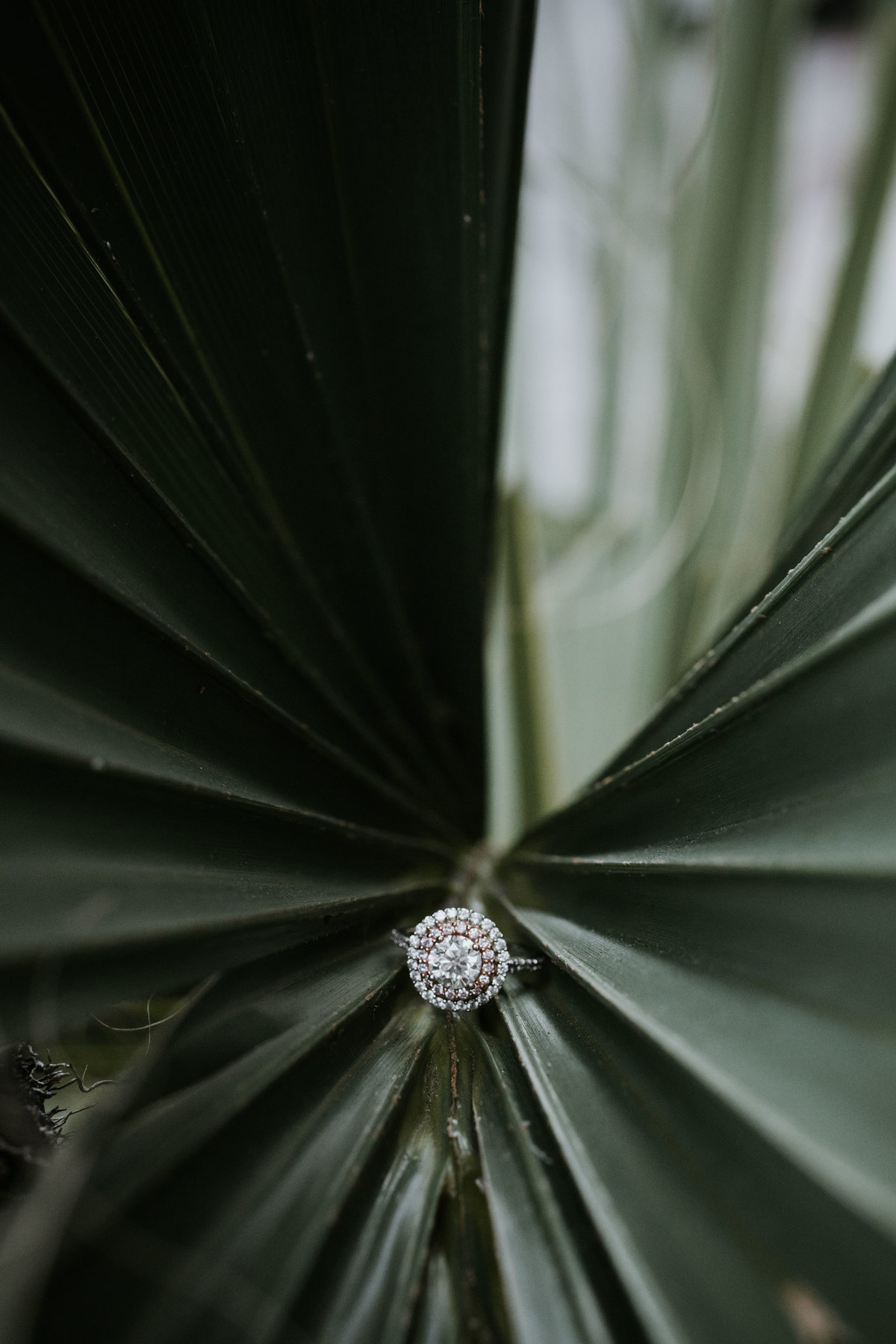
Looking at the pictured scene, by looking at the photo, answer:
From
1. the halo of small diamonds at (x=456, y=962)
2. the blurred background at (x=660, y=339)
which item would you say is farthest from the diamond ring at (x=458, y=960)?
the blurred background at (x=660, y=339)

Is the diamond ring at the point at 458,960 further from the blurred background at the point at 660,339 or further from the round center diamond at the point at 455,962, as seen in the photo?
the blurred background at the point at 660,339

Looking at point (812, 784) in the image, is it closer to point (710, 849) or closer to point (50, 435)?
point (710, 849)

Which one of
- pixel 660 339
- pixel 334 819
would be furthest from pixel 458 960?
pixel 660 339

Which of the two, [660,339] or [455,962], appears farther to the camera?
[660,339]

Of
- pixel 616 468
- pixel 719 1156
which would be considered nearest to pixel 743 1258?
pixel 719 1156

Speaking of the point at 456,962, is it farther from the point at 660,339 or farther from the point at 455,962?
the point at 660,339

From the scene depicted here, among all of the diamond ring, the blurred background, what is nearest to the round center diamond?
the diamond ring

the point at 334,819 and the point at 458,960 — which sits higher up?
the point at 334,819
